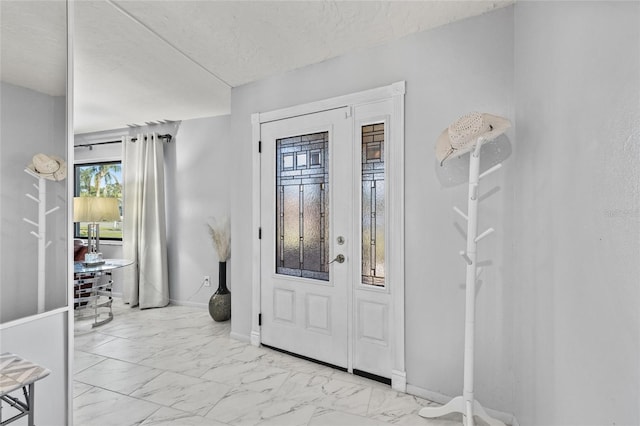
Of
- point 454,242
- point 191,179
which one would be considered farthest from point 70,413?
point 191,179

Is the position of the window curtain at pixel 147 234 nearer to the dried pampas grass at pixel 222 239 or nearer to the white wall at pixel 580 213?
the dried pampas grass at pixel 222 239

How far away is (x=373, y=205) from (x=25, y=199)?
80.8 inches

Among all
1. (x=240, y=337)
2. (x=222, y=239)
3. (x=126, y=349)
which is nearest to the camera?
(x=126, y=349)

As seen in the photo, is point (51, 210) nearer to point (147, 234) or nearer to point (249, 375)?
point (249, 375)

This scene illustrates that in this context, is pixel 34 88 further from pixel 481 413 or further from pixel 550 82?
pixel 481 413

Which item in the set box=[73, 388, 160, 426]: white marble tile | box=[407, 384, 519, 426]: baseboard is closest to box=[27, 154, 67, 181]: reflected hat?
box=[73, 388, 160, 426]: white marble tile

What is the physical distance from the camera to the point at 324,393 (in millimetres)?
2264

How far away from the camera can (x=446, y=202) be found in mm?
2139

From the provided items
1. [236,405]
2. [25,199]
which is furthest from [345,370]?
[25,199]

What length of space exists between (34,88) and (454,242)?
2.47 metres

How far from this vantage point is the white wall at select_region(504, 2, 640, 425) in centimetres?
77

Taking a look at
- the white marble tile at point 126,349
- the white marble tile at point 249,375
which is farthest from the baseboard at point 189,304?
the white marble tile at point 249,375

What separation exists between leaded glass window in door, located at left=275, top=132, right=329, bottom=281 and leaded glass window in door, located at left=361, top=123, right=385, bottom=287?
1.17ft

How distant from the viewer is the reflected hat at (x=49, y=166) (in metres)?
1.43
